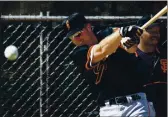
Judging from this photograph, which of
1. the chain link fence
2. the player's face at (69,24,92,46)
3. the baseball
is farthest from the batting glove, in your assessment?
the baseball

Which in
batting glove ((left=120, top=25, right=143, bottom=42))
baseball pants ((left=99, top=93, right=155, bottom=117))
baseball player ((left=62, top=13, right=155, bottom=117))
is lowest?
baseball pants ((left=99, top=93, right=155, bottom=117))

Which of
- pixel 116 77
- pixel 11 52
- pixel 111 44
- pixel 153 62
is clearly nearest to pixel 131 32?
pixel 111 44

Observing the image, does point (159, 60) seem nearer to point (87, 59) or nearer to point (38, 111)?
point (87, 59)

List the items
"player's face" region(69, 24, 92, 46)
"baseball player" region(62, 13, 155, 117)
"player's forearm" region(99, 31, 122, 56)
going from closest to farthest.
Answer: "player's forearm" region(99, 31, 122, 56) < "baseball player" region(62, 13, 155, 117) < "player's face" region(69, 24, 92, 46)

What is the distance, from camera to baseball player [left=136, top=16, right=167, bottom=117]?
3975mm

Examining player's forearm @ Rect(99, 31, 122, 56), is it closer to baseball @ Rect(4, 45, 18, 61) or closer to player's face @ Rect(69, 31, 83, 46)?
player's face @ Rect(69, 31, 83, 46)

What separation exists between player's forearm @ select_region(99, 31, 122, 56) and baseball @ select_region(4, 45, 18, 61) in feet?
3.93

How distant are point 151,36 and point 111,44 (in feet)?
2.02

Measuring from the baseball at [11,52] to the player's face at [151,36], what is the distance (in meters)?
1.27

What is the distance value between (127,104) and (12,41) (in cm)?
164

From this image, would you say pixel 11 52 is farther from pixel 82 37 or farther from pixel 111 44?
pixel 111 44

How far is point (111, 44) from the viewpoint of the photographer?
11.6 ft

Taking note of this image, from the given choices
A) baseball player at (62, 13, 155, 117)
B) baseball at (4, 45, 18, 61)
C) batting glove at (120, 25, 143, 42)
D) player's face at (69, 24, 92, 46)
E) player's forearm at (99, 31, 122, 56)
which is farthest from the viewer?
baseball at (4, 45, 18, 61)

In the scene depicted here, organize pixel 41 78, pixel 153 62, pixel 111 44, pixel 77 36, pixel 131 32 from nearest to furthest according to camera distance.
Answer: pixel 131 32, pixel 111 44, pixel 77 36, pixel 153 62, pixel 41 78
